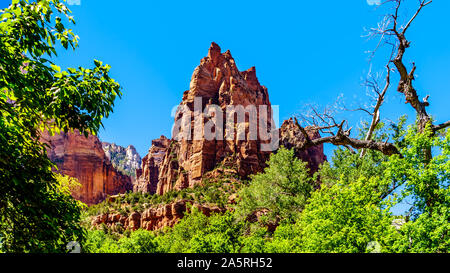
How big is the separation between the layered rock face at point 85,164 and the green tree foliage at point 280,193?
120111 mm

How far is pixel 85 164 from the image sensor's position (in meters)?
141

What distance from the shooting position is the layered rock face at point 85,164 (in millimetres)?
138000

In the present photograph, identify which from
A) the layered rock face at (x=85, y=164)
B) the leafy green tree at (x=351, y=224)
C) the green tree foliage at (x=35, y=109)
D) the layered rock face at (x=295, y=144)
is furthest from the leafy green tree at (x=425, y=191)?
the layered rock face at (x=85, y=164)

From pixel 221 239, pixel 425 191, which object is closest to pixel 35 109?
pixel 425 191

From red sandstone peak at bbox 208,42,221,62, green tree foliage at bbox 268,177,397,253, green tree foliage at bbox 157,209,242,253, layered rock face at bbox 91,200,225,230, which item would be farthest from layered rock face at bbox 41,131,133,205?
green tree foliage at bbox 268,177,397,253

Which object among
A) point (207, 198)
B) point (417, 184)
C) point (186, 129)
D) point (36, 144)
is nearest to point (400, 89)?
point (417, 184)

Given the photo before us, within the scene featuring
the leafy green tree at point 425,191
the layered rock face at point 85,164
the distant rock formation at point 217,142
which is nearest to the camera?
the leafy green tree at point 425,191

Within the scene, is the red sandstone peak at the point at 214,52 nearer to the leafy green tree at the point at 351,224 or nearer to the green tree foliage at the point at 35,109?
the leafy green tree at the point at 351,224

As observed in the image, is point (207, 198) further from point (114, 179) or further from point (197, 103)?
point (114, 179)

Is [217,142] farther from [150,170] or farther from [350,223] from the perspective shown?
[350,223]

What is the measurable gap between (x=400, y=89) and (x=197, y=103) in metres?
112

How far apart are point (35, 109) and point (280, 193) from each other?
26.2 meters

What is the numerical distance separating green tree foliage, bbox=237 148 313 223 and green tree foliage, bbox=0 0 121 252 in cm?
2401
